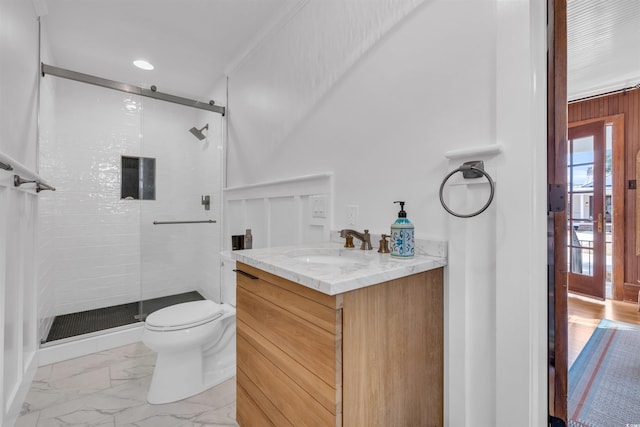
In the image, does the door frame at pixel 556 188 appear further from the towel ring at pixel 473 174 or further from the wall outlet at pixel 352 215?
the wall outlet at pixel 352 215

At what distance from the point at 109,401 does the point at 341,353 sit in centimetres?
Result: 169

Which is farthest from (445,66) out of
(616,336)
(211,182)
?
(616,336)

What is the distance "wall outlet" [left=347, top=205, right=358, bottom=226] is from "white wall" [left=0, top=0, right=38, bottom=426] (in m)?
1.46

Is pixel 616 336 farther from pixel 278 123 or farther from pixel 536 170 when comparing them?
pixel 278 123

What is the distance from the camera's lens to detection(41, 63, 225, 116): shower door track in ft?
7.00

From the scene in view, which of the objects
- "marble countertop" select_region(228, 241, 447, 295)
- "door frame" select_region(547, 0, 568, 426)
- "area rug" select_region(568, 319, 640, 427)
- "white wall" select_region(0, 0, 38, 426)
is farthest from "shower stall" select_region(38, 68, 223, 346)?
"area rug" select_region(568, 319, 640, 427)

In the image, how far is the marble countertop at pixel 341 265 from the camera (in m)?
0.80

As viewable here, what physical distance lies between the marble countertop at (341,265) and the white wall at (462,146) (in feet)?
0.35

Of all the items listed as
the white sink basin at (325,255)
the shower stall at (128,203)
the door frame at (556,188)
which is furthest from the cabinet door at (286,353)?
the shower stall at (128,203)

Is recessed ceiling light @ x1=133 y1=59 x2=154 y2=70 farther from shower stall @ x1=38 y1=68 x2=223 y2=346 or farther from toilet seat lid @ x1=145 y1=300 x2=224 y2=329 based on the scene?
toilet seat lid @ x1=145 y1=300 x2=224 y2=329

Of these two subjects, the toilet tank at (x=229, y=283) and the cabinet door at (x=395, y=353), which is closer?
the cabinet door at (x=395, y=353)

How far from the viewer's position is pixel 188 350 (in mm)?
1749

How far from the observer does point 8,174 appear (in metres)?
1.29

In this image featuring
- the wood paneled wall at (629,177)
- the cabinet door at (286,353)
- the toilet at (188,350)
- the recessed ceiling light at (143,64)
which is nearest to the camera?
the cabinet door at (286,353)
